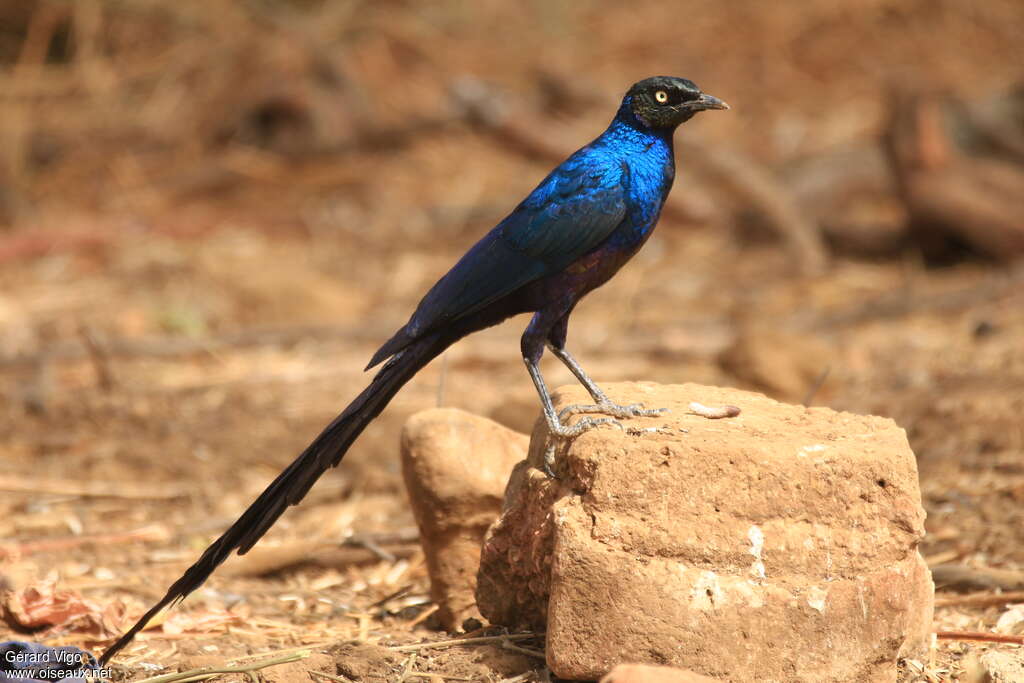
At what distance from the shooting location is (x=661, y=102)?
392 cm

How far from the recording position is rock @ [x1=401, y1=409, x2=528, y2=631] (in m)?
3.95

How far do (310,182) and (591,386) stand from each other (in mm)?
7524

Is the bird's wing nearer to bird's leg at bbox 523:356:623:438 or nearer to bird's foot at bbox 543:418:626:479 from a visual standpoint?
bird's leg at bbox 523:356:623:438

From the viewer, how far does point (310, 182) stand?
1085 centimetres

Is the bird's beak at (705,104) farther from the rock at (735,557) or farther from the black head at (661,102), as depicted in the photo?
the rock at (735,557)

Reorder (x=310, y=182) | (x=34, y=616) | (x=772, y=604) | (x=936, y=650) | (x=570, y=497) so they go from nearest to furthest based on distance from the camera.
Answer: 1. (x=772, y=604)
2. (x=570, y=497)
3. (x=936, y=650)
4. (x=34, y=616)
5. (x=310, y=182)

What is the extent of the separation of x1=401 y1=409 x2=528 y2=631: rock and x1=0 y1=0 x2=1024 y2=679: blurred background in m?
0.29

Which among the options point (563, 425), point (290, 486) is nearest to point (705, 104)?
point (563, 425)

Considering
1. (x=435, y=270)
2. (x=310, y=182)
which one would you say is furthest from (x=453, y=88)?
(x=310, y=182)

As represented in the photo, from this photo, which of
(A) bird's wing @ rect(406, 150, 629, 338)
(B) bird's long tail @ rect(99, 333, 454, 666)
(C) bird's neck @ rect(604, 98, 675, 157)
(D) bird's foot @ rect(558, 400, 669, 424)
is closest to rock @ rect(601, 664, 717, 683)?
(D) bird's foot @ rect(558, 400, 669, 424)

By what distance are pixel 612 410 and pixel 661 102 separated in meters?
1.01

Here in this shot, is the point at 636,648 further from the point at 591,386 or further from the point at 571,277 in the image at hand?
the point at 571,277

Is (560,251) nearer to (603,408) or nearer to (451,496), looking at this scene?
(603,408)

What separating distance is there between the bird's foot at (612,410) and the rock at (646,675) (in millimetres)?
865
